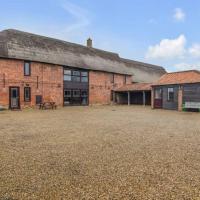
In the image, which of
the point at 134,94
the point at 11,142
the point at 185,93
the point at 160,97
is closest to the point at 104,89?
the point at 134,94

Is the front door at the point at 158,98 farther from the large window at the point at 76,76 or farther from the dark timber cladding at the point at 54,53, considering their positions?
the large window at the point at 76,76

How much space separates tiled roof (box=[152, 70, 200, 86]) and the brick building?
30.9 ft

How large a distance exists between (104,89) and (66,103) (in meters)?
6.91

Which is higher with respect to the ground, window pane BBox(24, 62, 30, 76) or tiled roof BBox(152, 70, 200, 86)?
window pane BBox(24, 62, 30, 76)

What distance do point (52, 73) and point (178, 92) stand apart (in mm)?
14389

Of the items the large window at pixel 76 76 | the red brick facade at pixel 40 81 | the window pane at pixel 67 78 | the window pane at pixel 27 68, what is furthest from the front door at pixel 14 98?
the large window at pixel 76 76

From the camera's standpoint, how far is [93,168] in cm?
475

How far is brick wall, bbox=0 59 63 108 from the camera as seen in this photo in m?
21.1

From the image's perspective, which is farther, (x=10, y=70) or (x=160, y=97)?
(x=160, y=97)

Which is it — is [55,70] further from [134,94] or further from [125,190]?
[125,190]

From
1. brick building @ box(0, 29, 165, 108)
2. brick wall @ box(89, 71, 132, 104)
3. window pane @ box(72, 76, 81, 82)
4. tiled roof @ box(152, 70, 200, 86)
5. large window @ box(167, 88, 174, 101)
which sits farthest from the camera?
brick wall @ box(89, 71, 132, 104)

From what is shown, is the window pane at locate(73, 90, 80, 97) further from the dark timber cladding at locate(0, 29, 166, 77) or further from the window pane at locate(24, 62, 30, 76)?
the window pane at locate(24, 62, 30, 76)

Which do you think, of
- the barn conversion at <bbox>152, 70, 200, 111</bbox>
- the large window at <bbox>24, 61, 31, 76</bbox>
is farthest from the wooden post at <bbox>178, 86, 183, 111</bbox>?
the large window at <bbox>24, 61, 31, 76</bbox>

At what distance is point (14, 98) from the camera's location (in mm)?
21641
